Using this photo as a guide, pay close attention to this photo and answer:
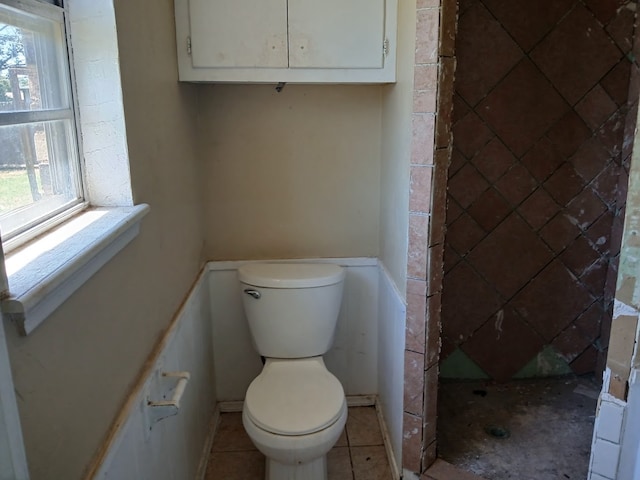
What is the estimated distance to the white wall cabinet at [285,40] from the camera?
6.16ft

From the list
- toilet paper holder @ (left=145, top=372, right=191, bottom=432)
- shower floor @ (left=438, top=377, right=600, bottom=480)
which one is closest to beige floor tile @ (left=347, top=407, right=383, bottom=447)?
shower floor @ (left=438, top=377, right=600, bottom=480)

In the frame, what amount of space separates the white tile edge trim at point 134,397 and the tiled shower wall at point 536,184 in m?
1.27

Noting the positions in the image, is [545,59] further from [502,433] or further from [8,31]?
[8,31]

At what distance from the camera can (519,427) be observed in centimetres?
221

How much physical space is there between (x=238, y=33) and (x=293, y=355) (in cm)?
124

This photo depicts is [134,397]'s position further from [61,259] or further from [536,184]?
[536,184]

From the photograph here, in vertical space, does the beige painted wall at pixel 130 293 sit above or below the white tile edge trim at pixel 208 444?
above

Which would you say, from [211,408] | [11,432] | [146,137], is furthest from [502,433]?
[11,432]

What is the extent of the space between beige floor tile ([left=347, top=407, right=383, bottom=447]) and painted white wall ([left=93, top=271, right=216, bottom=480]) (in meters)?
0.61

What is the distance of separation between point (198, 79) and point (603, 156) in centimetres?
170

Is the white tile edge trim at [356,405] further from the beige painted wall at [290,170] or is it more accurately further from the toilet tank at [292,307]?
the beige painted wall at [290,170]

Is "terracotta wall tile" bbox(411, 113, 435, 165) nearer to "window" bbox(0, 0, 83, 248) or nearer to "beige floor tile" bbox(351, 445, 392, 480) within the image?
"window" bbox(0, 0, 83, 248)

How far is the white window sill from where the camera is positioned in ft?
2.48

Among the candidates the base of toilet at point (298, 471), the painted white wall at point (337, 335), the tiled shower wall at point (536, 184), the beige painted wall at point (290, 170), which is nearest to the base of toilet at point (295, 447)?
the base of toilet at point (298, 471)
